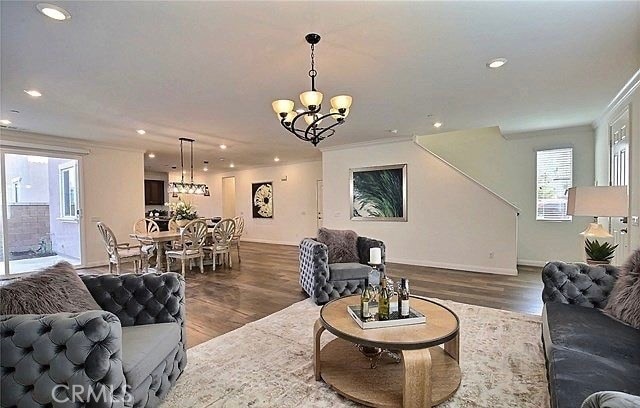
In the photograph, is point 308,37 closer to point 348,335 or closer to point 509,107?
point 348,335

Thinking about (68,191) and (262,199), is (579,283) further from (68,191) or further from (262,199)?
(262,199)

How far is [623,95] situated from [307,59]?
404 centimetres

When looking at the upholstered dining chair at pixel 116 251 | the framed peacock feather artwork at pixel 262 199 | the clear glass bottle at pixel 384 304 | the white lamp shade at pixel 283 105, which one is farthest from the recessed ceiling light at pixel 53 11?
the framed peacock feather artwork at pixel 262 199

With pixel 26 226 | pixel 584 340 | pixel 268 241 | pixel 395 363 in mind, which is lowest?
pixel 268 241

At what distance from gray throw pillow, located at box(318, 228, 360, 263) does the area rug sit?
1.36 metres

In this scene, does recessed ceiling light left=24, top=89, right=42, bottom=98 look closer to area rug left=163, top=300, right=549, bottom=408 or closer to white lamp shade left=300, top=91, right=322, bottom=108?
white lamp shade left=300, top=91, right=322, bottom=108

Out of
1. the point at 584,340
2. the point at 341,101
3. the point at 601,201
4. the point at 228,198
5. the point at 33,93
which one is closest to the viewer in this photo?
the point at 584,340

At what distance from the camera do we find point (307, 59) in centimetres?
293

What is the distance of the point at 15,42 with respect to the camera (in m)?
2.54

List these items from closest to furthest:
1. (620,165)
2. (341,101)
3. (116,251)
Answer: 1. (341,101)
2. (620,165)
3. (116,251)

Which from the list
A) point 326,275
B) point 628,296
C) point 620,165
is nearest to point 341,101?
point 326,275

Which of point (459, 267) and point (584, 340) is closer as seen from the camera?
point (584, 340)

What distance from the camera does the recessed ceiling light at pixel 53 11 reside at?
2.07 m

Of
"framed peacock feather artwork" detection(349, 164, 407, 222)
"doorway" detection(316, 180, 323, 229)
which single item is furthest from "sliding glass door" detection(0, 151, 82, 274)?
"framed peacock feather artwork" detection(349, 164, 407, 222)
